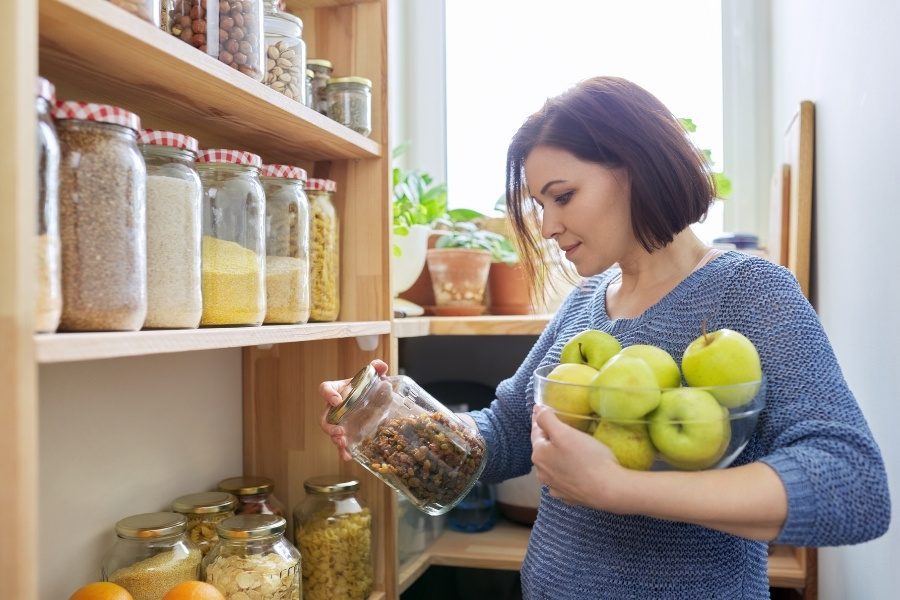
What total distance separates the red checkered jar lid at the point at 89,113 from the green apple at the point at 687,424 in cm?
55

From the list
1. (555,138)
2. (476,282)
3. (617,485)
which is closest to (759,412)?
(617,485)

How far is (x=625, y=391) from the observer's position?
0.72 meters

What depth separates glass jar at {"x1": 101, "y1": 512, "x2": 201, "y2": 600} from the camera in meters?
0.92

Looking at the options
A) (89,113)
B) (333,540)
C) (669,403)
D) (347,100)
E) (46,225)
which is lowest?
(333,540)

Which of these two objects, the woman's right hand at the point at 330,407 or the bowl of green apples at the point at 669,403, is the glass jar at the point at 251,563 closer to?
the woman's right hand at the point at 330,407

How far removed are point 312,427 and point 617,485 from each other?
66cm

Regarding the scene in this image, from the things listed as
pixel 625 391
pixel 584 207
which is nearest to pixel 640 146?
pixel 584 207

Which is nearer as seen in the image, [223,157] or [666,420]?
[666,420]

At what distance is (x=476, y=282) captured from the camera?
5.54ft

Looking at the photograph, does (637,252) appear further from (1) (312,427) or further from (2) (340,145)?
(1) (312,427)

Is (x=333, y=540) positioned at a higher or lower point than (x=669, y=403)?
lower

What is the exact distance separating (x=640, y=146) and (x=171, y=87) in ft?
1.89

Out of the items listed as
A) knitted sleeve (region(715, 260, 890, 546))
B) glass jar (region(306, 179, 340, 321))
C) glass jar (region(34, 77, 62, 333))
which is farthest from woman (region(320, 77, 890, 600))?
glass jar (region(34, 77, 62, 333))

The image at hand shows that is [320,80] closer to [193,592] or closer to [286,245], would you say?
[286,245]
